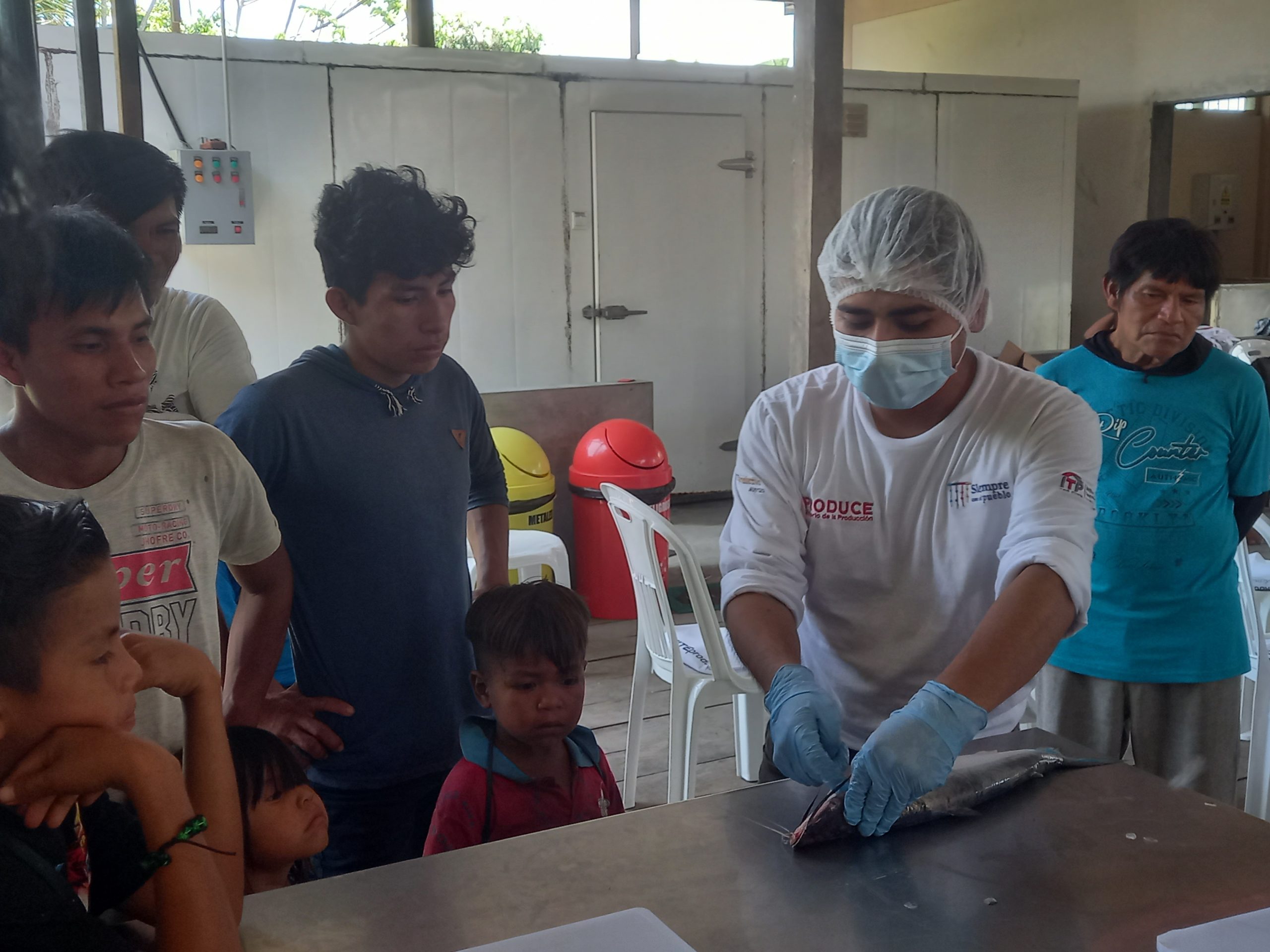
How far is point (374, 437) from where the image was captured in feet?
5.64

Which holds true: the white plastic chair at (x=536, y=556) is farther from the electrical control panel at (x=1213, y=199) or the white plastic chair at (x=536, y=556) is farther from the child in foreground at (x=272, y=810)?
the electrical control panel at (x=1213, y=199)

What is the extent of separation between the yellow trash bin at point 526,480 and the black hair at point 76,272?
10.3 ft

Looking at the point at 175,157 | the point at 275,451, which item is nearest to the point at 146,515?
the point at 275,451

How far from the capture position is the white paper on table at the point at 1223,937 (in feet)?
3.34

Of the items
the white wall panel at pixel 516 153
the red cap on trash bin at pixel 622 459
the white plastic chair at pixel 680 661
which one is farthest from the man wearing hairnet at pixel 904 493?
the white wall panel at pixel 516 153

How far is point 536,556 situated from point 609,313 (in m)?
3.02

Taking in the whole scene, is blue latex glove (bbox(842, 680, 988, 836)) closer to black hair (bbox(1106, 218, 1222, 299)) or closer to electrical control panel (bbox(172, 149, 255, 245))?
black hair (bbox(1106, 218, 1222, 299))

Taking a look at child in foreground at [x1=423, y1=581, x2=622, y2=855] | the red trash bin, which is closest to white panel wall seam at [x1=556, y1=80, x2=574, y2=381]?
the red trash bin

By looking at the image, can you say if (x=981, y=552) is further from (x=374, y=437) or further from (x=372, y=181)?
(x=372, y=181)

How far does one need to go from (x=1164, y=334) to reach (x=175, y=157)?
4616mm

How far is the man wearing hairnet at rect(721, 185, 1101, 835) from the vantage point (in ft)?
5.04

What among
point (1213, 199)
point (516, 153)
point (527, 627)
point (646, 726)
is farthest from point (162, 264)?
point (1213, 199)

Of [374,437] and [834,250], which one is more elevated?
[834,250]

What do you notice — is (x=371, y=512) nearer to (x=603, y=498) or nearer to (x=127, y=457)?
(x=127, y=457)
